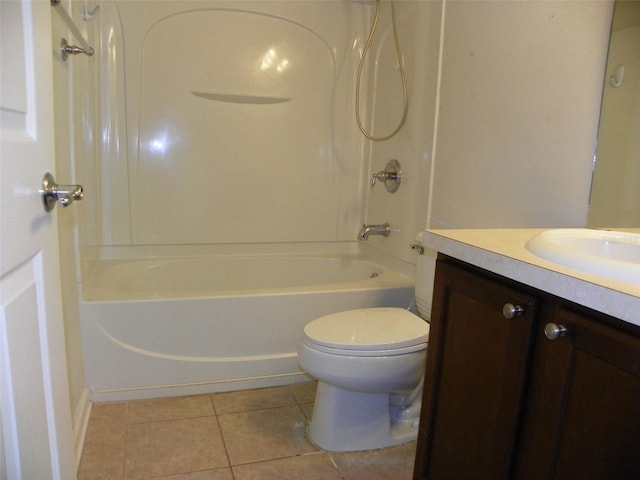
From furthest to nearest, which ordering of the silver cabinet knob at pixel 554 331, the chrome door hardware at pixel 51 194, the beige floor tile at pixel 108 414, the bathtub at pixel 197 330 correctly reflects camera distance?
the bathtub at pixel 197 330 < the beige floor tile at pixel 108 414 < the chrome door hardware at pixel 51 194 < the silver cabinet knob at pixel 554 331

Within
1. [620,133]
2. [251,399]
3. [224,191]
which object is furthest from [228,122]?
[620,133]

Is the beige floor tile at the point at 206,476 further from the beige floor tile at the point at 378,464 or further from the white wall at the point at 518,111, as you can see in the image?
the white wall at the point at 518,111

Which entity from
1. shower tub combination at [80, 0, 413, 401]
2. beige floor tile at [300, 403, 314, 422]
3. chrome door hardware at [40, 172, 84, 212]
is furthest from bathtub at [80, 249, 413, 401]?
chrome door hardware at [40, 172, 84, 212]

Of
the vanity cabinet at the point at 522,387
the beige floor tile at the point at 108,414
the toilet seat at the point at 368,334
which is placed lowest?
the beige floor tile at the point at 108,414

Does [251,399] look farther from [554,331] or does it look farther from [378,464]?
[554,331]

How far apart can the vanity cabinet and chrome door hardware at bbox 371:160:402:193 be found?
1362 millimetres

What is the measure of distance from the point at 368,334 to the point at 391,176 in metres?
1.07

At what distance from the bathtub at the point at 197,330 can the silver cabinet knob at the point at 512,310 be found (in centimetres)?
129

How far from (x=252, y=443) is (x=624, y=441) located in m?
1.31

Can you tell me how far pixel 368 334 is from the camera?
5.14 ft

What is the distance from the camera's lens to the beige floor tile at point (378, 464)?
1.53 meters

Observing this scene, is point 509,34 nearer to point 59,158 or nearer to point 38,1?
point 38,1

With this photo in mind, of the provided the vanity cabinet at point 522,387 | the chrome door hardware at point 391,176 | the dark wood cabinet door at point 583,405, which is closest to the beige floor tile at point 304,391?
the vanity cabinet at point 522,387

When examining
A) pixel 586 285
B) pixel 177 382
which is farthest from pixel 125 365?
pixel 586 285
